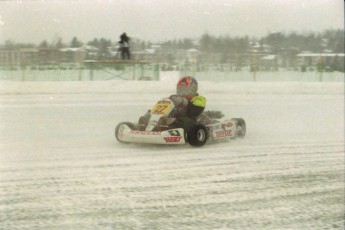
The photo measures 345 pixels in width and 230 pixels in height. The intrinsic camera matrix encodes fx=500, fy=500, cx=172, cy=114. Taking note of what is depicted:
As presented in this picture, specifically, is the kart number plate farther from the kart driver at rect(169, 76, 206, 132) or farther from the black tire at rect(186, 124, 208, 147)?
the black tire at rect(186, 124, 208, 147)

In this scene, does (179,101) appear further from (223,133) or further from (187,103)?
(223,133)

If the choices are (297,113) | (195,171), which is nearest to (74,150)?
(195,171)

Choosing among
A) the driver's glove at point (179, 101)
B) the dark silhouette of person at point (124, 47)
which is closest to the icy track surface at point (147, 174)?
the driver's glove at point (179, 101)

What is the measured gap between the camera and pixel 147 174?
8.07 ft

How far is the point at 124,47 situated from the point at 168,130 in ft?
2.61

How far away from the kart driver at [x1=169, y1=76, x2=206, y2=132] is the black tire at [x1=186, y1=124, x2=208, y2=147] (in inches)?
2.6

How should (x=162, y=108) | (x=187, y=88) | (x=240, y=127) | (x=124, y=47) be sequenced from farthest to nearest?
1. (x=240, y=127)
2. (x=124, y=47)
3. (x=187, y=88)
4. (x=162, y=108)

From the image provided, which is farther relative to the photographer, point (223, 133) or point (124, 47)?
point (124, 47)

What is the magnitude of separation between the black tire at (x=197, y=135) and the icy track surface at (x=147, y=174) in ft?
0.19

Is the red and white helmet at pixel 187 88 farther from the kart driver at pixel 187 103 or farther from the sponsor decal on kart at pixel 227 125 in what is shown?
the sponsor decal on kart at pixel 227 125

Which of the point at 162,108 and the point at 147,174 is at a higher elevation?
the point at 162,108

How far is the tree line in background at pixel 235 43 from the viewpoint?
8.86ft

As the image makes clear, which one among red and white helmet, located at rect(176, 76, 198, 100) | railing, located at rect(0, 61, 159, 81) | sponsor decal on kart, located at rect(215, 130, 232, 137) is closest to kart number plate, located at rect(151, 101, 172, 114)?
red and white helmet, located at rect(176, 76, 198, 100)

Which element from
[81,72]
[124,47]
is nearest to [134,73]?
[124,47]
